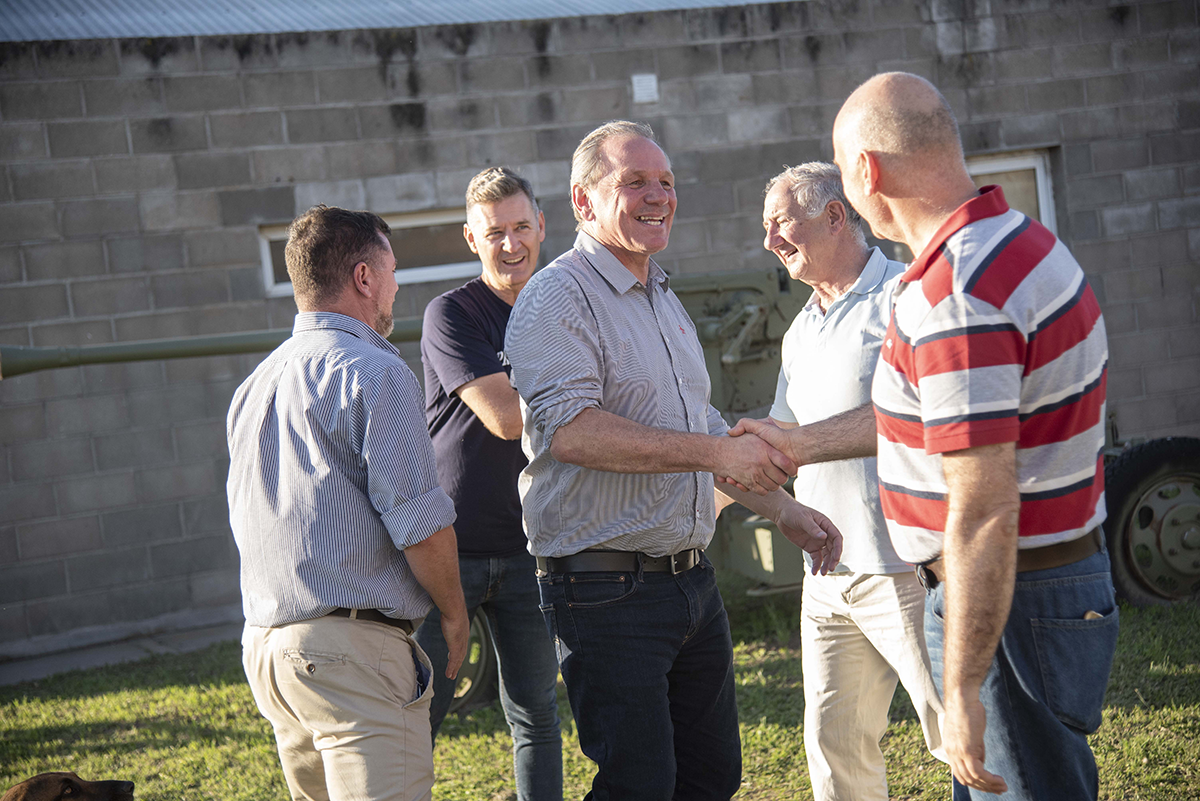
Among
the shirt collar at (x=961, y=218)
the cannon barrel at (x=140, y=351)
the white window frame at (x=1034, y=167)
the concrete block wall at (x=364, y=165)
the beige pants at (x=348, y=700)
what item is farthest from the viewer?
the white window frame at (x=1034, y=167)

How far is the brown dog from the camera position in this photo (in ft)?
9.11

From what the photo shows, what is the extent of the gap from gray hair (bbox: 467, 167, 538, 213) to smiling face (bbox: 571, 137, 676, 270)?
2.93ft

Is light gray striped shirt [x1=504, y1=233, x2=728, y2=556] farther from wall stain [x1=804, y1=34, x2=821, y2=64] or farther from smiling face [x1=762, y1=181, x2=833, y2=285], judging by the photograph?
wall stain [x1=804, y1=34, x2=821, y2=64]

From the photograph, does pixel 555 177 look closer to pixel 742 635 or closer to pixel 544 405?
pixel 742 635

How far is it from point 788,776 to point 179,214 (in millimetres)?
5390

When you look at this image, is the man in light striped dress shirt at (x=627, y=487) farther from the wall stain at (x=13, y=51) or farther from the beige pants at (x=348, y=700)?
the wall stain at (x=13, y=51)

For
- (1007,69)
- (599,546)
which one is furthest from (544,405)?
(1007,69)

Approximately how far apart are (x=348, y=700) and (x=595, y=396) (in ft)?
2.82

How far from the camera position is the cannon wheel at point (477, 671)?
185 inches

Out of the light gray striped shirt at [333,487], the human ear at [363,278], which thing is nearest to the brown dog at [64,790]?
the light gray striped shirt at [333,487]

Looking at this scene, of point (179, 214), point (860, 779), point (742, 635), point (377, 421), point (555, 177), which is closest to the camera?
point (377, 421)

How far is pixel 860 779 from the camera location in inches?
110

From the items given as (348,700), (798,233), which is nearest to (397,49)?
(798,233)

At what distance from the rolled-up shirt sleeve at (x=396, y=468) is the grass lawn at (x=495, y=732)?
201 centimetres
